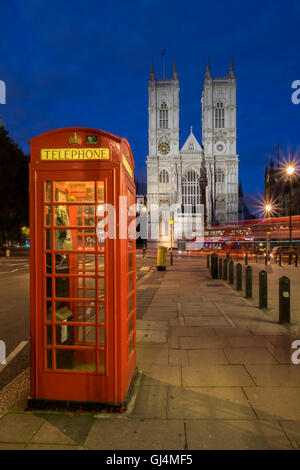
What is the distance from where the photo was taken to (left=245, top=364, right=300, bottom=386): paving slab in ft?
12.6

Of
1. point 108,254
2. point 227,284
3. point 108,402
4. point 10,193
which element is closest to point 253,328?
point 108,402

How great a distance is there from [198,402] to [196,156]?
245 ft

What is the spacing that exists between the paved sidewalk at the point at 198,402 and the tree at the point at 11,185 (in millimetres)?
28161

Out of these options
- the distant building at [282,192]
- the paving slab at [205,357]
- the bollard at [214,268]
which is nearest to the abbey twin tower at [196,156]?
the distant building at [282,192]

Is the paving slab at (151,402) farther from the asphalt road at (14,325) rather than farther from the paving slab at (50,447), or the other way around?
the asphalt road at (14,325)

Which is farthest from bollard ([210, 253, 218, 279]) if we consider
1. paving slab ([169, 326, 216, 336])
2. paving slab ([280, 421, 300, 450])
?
paving slab ([280, 421, 300, 450])

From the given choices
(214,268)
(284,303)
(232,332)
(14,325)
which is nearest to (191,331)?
(232,332)

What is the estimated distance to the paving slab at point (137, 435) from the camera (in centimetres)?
264

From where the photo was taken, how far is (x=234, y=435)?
280cm

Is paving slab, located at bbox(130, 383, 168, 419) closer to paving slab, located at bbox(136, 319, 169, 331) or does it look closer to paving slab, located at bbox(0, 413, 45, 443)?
paving slab, located at bbox(0, 413, 45, 443)

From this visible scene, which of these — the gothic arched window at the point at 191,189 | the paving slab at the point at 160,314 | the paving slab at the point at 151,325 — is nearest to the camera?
the paving slab at the point at 151,325

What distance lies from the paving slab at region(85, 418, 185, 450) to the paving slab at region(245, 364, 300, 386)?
146 centimetres

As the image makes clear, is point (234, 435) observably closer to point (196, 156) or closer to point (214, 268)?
point (214, 268)
